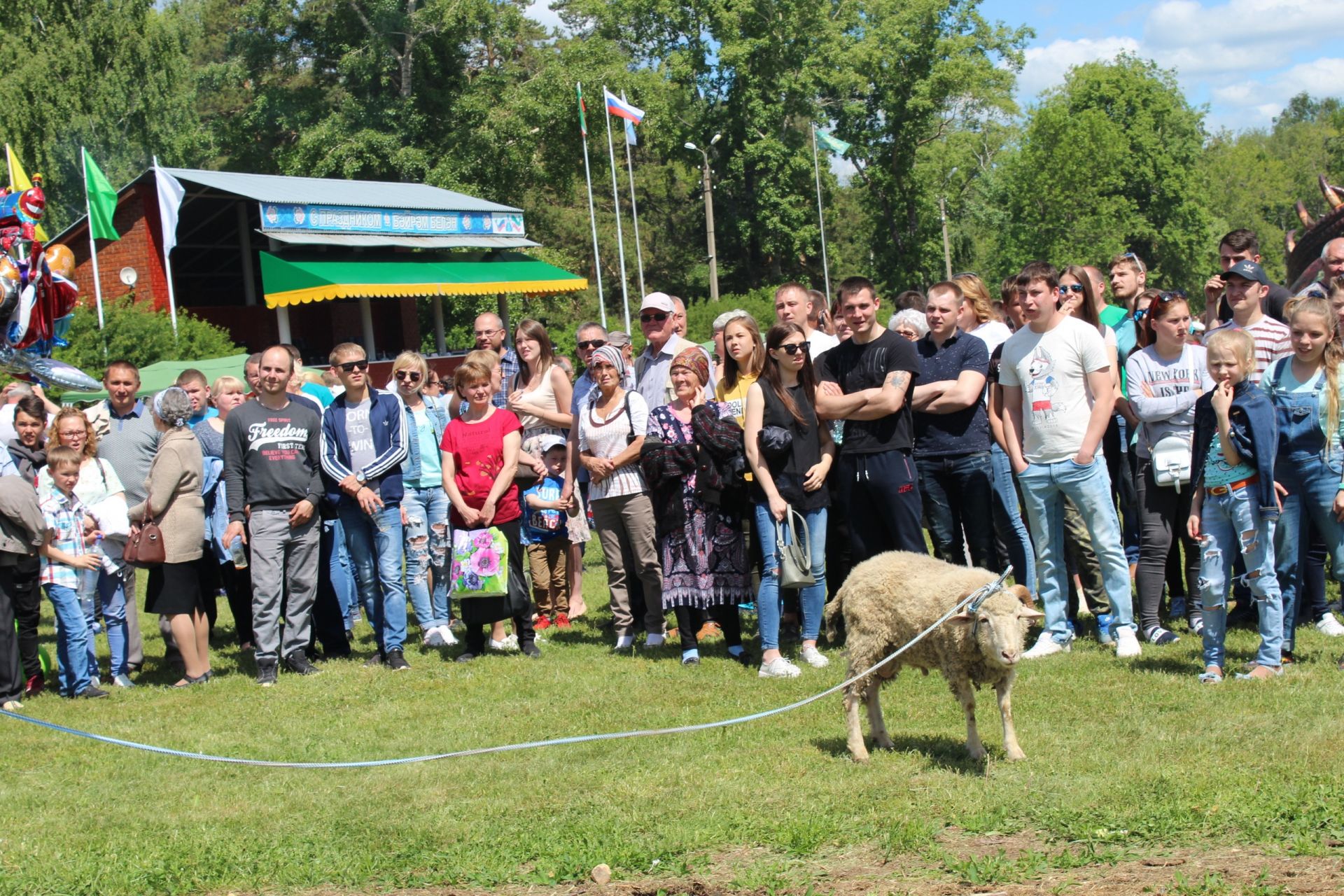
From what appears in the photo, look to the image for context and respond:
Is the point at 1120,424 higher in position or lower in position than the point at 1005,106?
lower

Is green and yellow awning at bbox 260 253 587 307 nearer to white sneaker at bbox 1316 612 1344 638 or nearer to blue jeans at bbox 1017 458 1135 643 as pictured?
blue jeans at bbox 1017 458 1135 643

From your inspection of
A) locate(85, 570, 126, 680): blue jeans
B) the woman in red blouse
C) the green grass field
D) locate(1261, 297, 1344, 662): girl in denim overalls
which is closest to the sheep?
the green grass field

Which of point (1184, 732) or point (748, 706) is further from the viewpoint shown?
point (748, 706)

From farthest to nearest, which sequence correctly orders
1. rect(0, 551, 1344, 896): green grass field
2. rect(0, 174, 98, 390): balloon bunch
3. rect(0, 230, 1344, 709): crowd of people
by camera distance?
1. rect(0, 174, 98, 390): balloon bunch
2. rect(0, 230, 1344, 709): crowd of people
3. rect(0, 551, 1344, 896): green grass field

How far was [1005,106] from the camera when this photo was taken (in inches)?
2670

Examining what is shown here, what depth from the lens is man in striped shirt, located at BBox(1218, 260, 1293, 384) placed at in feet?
25.9

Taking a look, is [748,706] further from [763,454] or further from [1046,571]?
[1046,571]

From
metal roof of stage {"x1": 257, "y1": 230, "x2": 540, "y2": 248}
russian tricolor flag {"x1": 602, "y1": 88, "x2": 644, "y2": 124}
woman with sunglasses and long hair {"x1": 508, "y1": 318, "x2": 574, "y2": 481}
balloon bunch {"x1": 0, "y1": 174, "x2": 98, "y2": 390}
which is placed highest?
russian tricolor flag {"x1": 602, "y1": 88, "x2": 644, "y2": 124}

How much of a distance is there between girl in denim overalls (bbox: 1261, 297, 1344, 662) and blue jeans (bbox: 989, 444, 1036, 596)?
1.58 meters

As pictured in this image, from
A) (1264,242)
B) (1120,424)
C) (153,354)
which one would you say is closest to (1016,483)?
(1120,424)

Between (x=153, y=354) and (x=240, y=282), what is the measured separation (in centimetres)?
1134

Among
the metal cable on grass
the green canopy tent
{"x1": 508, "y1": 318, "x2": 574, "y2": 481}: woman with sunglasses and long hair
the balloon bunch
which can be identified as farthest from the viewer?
the green canopy tent

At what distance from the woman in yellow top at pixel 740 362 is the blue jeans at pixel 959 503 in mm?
1233

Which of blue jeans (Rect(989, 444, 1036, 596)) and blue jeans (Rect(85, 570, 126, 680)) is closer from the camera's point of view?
blue jeans (Rect(989, 444, 1036, 596))
